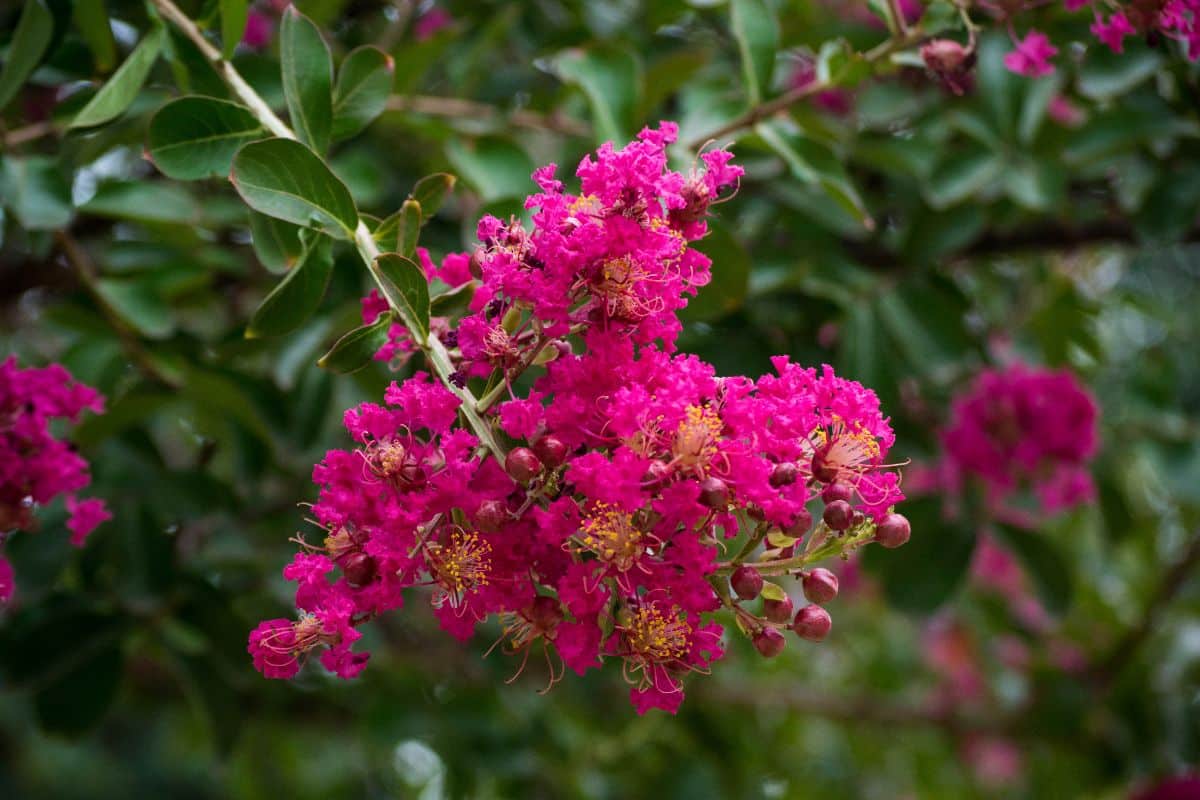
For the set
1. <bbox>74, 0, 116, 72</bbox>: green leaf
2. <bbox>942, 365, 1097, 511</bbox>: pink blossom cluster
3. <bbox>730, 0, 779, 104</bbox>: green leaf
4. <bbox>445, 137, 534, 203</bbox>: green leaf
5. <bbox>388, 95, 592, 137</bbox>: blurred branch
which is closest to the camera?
<bbox>74, 0, 116, 72</bbox>: green leaf

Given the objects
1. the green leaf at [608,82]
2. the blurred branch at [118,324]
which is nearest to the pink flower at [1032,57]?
the green leaf at [608,82]

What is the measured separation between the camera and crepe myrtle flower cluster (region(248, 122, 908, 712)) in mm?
961

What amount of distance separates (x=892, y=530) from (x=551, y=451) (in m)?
0.32

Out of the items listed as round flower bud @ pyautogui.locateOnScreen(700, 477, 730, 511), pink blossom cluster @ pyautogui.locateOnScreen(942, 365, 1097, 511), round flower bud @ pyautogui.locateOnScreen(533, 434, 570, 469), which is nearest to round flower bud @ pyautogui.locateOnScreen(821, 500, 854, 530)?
round flower bud @ pyautogui.locateOnScreen(700, 477, 730, 511)

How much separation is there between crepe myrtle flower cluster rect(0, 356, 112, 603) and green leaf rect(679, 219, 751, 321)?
2.75 ft

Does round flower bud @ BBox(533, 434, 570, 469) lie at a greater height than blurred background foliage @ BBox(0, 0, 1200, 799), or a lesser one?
greater

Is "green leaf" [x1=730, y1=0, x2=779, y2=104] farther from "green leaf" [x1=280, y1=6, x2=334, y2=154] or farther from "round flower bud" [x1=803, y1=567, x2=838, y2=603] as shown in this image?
"round flower bud" [x1=803, y1=567, x2=838, y2=603]

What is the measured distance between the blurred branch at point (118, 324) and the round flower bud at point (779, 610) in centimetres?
116

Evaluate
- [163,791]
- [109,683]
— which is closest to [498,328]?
[109,683]

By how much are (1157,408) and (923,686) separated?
1.41m

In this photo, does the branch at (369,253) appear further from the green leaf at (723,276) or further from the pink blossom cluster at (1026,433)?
the pink blossom cluster at (1026,433)

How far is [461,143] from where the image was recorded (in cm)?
202

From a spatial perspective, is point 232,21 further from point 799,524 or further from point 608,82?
point 799,524

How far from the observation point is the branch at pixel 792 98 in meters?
1.49
